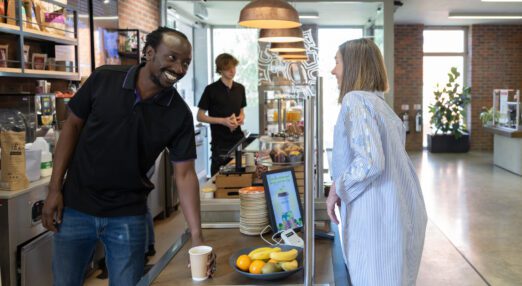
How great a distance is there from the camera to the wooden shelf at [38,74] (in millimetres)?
3730

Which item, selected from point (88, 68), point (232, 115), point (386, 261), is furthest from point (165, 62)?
point (88, 68)

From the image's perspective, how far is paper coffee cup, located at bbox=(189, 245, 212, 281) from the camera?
1.65 m

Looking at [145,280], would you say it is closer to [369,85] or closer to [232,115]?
[369,85]

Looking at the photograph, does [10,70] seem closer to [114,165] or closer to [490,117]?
[114,165]

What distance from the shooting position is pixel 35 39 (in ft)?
14.0

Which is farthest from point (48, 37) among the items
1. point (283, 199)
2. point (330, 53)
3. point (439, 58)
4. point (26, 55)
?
point (439, 58)

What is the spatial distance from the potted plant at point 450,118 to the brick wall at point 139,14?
25.7 ft

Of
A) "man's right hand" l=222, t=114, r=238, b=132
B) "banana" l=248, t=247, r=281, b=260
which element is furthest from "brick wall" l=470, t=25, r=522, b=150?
"banana" l=248, t=247, r=281, b=260

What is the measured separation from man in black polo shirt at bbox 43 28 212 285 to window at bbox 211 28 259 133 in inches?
258

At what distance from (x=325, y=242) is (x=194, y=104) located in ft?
23.7

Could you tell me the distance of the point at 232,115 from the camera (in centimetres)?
495

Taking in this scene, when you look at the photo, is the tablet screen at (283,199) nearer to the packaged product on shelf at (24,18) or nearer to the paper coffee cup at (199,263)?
the paper coffee cup at (199,263)

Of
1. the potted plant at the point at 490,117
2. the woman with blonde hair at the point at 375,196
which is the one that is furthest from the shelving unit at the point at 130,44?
the potted plant at the point at 490,117

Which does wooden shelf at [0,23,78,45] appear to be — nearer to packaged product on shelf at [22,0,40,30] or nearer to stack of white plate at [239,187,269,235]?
packaged product on shelf at [22,0,40,30]
